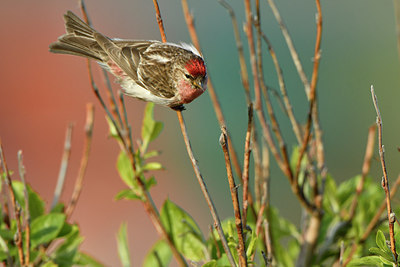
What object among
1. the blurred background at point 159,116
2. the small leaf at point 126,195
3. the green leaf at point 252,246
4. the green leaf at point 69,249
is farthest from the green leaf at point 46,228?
the blurred background at point 159,116

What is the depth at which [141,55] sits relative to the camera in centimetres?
258

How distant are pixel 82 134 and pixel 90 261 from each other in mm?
7400

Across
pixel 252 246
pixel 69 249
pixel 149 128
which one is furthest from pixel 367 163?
pixel 69 249

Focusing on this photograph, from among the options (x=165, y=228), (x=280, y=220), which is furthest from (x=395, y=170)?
(x=165, y=228)

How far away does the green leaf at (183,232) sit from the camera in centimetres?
186

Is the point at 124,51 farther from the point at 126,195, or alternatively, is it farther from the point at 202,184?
the point at 202,184

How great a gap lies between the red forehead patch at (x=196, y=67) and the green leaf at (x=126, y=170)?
0.47 m

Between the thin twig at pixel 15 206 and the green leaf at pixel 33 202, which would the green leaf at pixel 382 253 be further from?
the green leaf at pixel 33 202

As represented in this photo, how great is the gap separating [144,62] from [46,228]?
1.08 metres

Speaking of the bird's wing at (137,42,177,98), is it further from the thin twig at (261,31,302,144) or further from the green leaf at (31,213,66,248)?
the green leaf at (31,213,66,248)

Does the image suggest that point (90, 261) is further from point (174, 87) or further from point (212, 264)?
point (174, 87)

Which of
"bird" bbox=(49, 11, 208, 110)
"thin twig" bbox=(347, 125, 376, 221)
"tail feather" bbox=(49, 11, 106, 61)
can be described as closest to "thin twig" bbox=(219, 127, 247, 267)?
"bird" bbox=(49, 11, 208, 110)

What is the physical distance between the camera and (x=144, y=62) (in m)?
2.59

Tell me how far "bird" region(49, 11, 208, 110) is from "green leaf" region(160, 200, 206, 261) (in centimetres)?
44
